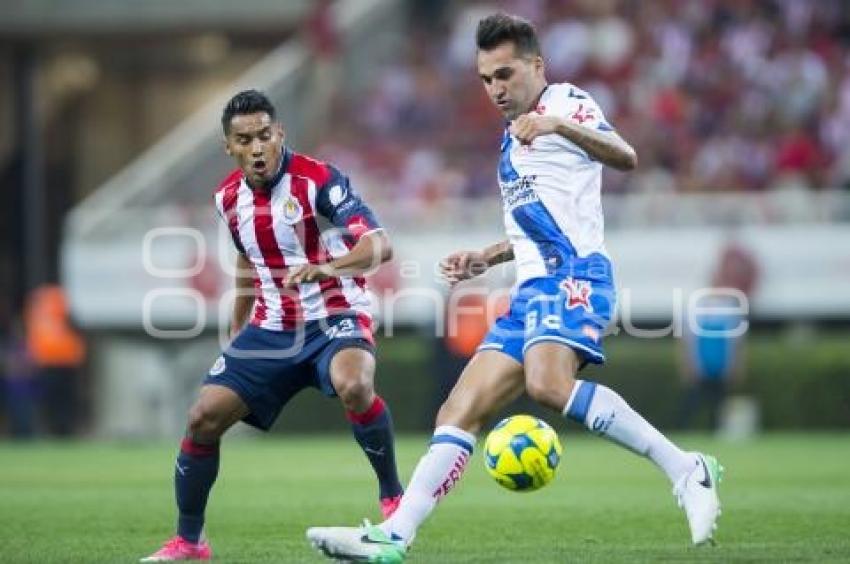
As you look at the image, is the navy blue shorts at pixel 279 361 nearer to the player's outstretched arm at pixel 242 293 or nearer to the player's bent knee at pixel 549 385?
the player's outstretched arm at pixel 242 293

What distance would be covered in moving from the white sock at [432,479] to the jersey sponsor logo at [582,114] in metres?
1.42

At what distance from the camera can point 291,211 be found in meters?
9.12

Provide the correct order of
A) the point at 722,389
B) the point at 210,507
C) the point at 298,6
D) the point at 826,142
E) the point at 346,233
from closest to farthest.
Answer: the point at 346,233 → the point at 210,507 → the point at 722,389 → the point at 826,142 → the point at 298,6

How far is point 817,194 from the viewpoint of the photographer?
21.6 metres

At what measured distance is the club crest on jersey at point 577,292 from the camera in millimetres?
8203

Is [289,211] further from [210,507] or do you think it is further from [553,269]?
[210,507]

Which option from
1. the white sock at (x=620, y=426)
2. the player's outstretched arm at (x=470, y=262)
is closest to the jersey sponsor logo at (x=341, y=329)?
the player's outstretched arm at (x=470, y=262)

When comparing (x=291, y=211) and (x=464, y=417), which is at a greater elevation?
(x=291, y=211)

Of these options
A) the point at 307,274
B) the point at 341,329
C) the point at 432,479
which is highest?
the point at 307,274

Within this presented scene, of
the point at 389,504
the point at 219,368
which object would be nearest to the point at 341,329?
the point at 219,368

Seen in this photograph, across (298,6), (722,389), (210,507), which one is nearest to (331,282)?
(210,507)

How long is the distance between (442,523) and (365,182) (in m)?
14.5

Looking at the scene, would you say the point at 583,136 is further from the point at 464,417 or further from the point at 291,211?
the point at 291,211

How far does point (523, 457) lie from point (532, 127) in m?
1.41
